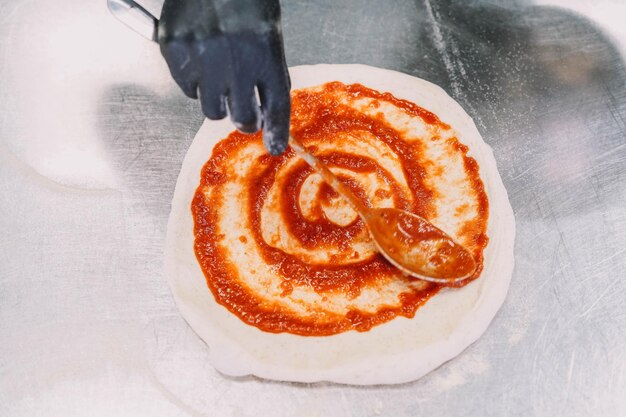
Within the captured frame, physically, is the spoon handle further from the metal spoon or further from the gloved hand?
the gloved hand

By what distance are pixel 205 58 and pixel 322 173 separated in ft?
1.90

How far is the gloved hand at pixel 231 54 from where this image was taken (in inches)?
58.6

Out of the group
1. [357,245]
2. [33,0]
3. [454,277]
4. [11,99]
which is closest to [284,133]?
[357,245]

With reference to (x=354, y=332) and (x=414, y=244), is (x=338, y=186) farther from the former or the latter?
(x=354, y=332)

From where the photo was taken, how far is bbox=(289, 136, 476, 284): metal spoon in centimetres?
181

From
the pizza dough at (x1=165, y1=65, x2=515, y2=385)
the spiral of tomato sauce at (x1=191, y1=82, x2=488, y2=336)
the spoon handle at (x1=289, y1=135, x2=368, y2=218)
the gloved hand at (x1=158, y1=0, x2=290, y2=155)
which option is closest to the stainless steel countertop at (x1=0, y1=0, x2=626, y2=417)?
the pizza dough at (x1=165, y1=65, x2=515, y2=385)

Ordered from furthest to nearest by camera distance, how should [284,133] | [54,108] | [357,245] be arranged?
[54,108], [357,245], [284,133]

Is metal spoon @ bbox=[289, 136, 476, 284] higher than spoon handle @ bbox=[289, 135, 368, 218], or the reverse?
spoon handle @ bbox=[289, 135, 368, 218]

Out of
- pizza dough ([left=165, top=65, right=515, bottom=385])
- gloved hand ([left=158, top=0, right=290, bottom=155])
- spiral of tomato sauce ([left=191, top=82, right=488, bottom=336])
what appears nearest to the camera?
gloved hand ([left=158, top=0, right=290, bottom=155])

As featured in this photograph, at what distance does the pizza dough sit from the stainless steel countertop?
8cm

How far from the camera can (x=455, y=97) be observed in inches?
91.0

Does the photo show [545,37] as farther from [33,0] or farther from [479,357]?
[33,0]

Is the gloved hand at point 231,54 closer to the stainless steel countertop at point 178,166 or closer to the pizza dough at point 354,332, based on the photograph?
the pizza dough at point 354,332

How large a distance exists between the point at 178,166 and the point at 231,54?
774 millimetres
